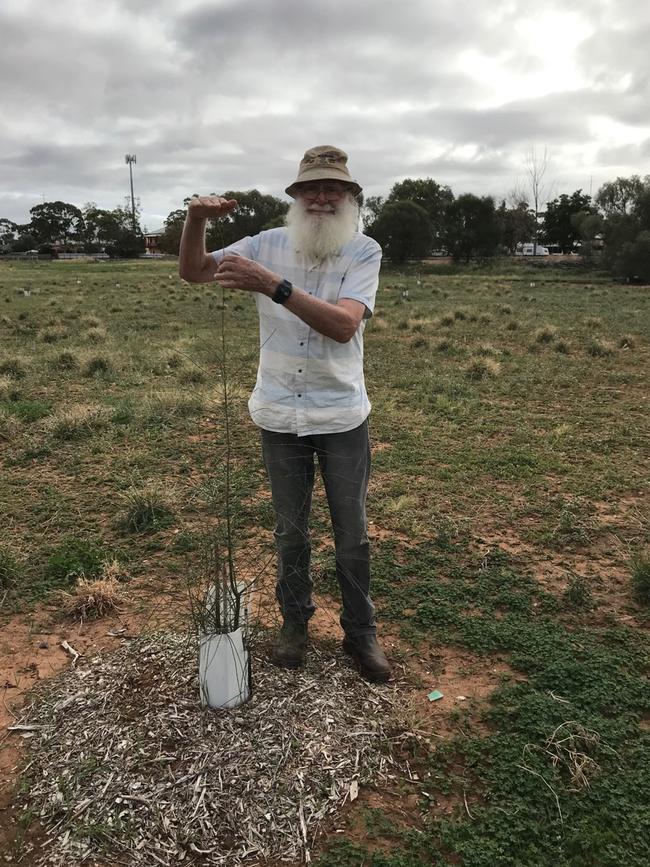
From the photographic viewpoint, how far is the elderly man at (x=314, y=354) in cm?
246

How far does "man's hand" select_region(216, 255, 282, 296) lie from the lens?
2.14 m

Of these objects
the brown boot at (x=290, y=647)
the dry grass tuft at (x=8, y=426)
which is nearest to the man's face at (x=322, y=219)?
the brown boot at (x=290, y=647)

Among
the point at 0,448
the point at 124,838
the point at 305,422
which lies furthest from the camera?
the point at 0,448

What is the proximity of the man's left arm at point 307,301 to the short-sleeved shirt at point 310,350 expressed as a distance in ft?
0.19

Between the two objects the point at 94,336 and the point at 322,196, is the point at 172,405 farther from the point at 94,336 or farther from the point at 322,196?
the point at 94,336

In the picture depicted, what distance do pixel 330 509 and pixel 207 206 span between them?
1298 millimetres

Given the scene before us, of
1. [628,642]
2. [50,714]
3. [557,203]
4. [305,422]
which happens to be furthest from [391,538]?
[557,203]

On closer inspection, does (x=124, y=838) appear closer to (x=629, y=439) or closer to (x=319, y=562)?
(x=319, y=562)

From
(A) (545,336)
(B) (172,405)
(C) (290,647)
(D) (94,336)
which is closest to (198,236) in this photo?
(C) (290,647)

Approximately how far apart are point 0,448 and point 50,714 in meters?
4.23

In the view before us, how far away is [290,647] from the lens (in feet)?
9.50

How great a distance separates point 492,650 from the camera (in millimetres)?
3203

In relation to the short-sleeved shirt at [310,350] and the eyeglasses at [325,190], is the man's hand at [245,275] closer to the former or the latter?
the short-sleeved shirt at [310,350]

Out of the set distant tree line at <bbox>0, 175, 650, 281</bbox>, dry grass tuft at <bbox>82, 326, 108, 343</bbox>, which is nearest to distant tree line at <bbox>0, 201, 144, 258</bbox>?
distant tree line at <bbox>0, 175, 650, 281</bbox>
